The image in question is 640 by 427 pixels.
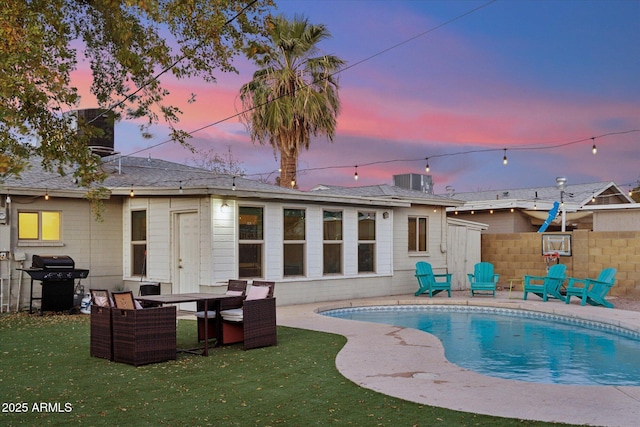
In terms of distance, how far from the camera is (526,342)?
9.91 metres

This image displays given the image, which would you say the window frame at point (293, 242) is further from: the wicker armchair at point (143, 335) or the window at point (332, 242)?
the wicker armchair at point (143, 335)

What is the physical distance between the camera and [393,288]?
15992mm

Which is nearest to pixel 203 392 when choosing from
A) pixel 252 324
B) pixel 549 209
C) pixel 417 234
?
pixel 252 324

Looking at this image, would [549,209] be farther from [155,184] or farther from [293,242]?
[155,184]

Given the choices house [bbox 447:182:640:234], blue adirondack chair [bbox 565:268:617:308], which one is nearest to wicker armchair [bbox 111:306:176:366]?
blue adirondack chair [bbox 565:268:617:308]

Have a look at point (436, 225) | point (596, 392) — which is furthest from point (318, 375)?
point (436, 225)

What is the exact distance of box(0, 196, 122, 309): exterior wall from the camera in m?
12.0

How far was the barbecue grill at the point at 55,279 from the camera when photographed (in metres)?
11.4

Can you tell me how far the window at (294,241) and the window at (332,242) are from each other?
26.4 inches

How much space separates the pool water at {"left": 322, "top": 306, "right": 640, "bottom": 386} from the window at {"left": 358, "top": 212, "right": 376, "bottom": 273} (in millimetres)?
1586

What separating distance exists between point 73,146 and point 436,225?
41.3 ft

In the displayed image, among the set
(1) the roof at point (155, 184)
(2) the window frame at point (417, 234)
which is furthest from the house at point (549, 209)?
(1) the roof at point (155, 184)

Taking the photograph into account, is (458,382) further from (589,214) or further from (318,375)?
(589,214)

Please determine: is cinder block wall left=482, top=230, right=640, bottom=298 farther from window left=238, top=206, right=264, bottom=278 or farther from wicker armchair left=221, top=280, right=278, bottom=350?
wicker armchair left=221, top=280, right=278, bottom=350
